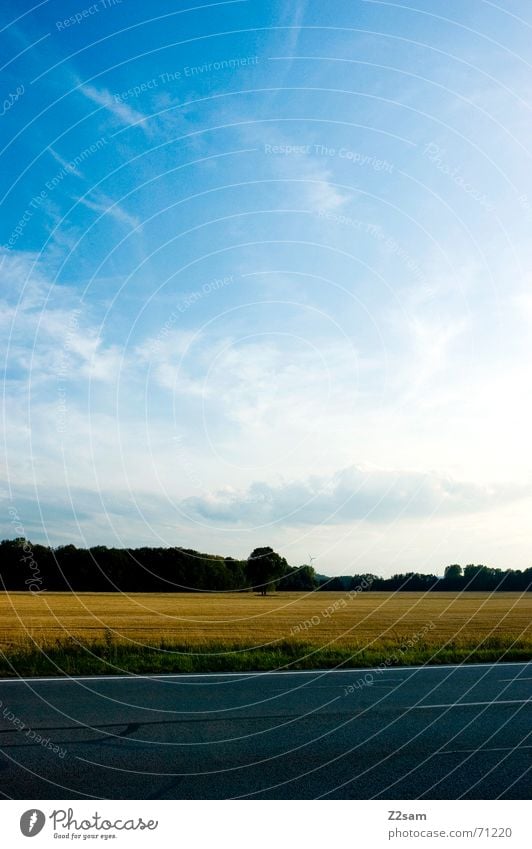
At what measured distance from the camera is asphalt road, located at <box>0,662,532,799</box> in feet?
20.6

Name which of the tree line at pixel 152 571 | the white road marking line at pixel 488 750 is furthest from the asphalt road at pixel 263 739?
the tree line at pixel 152 571

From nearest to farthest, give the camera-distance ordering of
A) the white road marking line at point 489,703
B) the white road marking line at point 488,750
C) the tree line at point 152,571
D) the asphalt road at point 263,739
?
1. the asphalt road at point 263,739
2. the white road marking line at point 488,750
3. the white road marking line at point 489,703
4. the tree line at point 152,571

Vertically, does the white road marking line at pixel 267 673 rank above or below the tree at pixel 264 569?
below

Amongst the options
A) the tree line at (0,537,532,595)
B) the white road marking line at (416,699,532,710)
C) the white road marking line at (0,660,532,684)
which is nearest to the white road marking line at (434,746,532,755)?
the white road marking line at (416,699,532,710)

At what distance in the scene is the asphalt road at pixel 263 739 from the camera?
6.28m

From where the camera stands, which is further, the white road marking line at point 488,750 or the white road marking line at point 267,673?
the white road marking line at point 267,673

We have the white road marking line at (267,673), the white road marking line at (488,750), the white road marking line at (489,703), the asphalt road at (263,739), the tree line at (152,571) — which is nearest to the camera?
the asphalt road at (263,739)

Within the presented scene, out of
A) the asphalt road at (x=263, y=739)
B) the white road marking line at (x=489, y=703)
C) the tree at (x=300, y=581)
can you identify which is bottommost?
the white road marking line at (x=489, y=703)

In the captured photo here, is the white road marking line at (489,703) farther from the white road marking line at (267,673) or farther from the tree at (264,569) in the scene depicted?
the tree at (264,569)

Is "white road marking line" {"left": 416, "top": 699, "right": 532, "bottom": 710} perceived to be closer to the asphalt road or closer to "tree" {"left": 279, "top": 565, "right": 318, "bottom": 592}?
the asphalt road

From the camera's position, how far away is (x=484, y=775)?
22.1 ft

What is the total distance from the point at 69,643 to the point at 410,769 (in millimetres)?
12198

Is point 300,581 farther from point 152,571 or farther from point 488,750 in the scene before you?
point 488,750

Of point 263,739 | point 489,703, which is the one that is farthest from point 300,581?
point 263,739
